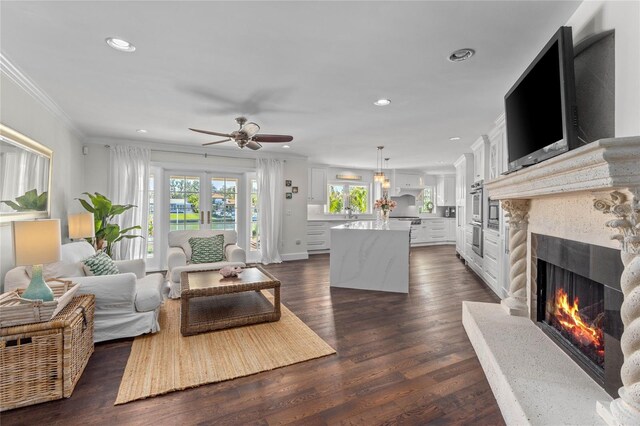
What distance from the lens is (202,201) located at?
5.96 metres

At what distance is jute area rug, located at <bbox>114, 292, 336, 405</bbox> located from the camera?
203 cm

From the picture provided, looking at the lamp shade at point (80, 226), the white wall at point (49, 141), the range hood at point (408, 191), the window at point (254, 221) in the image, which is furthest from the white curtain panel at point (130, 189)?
the range hood at point (408, 191)

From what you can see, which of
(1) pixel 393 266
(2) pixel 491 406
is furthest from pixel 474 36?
(1) pixel 393 266

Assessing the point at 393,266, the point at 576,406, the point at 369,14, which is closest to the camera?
the point at 576,406

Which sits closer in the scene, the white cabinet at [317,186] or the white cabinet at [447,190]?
the white cabinet at [317,186]

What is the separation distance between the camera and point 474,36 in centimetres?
199

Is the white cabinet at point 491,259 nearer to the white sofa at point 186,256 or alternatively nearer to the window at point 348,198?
the white sofa at point 186,256

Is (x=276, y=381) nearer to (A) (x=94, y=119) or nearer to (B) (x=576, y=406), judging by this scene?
(B) (x=576, y=406)

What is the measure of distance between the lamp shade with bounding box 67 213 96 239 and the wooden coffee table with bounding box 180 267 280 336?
52.1 inches

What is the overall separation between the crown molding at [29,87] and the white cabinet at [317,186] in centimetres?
489

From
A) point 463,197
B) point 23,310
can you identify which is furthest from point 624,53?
point 463,197

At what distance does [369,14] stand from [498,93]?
1.89 m

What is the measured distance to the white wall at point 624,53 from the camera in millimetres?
1363

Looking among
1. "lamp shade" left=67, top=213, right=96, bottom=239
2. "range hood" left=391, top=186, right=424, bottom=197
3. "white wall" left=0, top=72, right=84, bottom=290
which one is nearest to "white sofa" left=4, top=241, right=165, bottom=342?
"white wall" left=0, top=72, right=84, bottom=290
